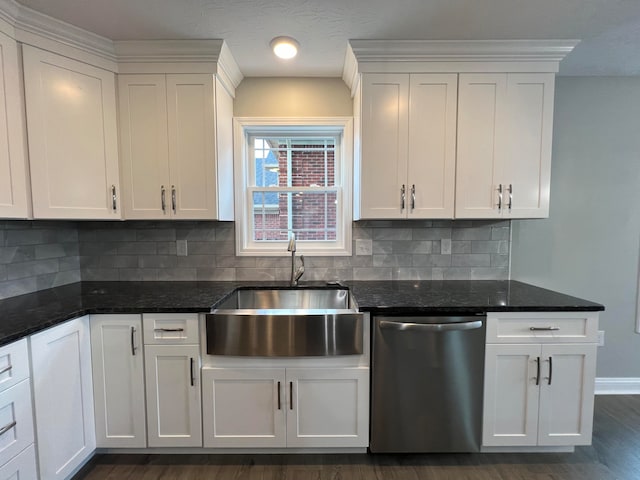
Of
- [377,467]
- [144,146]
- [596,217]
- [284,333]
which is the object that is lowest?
[377,467]

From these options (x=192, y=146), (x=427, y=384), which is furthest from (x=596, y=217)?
(x=192, y=146)

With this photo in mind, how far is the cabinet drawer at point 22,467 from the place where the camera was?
1131 mm

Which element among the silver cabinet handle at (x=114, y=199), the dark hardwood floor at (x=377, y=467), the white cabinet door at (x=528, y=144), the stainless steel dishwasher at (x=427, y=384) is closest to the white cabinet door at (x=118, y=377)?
the dark hardwood floor at (x=377, y=467)

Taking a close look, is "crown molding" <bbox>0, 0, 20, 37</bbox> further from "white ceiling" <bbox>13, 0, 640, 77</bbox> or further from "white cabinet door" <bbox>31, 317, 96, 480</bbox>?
"white cabinet door" <bbox>31, 317, 96, 480</bbox>

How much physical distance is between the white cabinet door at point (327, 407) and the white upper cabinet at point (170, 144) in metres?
1.19

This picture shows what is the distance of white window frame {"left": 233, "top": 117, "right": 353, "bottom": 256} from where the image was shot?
2223mm

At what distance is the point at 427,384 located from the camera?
1542mm

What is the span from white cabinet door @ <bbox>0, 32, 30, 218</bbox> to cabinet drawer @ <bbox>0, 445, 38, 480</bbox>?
43.3 inches

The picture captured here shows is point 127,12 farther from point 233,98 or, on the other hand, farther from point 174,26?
point 233,98

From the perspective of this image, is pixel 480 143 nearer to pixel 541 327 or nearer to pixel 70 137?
pixel 541 327

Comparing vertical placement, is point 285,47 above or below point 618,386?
above

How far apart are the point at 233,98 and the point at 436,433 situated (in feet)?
8.48

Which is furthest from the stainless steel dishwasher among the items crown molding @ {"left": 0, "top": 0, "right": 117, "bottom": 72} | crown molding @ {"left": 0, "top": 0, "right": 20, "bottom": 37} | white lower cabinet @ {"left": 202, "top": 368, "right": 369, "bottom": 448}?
crown molding @ {"left": 0, "top": 0, "right": 20, "bottom": 37}

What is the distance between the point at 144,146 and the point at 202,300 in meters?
1.08
